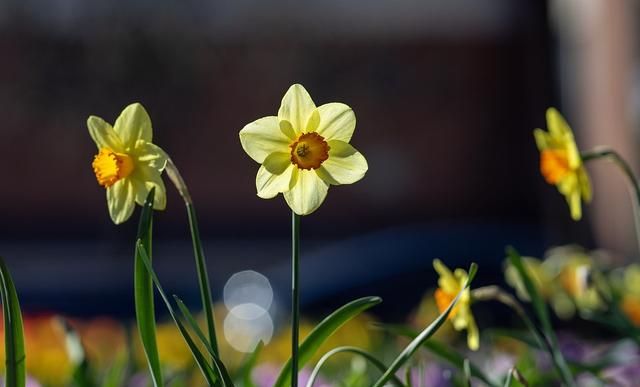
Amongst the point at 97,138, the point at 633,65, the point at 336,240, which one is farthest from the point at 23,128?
the point at 97,138

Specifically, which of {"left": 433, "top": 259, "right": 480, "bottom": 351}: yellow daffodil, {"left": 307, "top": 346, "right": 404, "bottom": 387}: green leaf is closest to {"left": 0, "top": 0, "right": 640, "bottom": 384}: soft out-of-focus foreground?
{"left": 433, "top": 259, "right": 480, "bottom": 351}: yellow daffodil

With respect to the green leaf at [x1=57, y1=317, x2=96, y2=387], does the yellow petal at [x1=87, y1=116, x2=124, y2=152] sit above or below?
above

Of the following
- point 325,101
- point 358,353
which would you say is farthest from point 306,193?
point 325,101

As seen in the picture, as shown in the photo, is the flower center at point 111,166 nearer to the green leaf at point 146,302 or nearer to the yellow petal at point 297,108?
the green leaf at point 146,302

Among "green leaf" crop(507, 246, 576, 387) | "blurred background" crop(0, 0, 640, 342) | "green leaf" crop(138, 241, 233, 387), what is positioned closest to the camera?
"green leaf" crop(138, 241, 233, 387)

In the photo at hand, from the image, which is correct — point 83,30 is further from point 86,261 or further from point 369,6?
point 369,6

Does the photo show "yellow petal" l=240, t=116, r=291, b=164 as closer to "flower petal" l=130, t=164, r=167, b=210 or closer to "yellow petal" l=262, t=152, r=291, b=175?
"yellow petal" l=262, t=152, r=291, b=175

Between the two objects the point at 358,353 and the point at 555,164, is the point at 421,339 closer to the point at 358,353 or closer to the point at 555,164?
the point at 358,353

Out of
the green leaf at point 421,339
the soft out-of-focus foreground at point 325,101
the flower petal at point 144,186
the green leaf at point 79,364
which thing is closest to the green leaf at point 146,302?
the flower petal at point 144,186
